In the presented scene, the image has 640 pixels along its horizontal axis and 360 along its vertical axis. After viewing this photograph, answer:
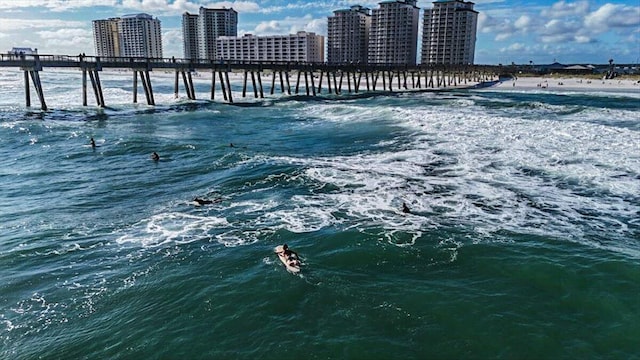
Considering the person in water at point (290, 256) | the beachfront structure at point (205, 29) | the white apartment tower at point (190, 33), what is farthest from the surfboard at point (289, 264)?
the white apartment tower at point (190, 33)

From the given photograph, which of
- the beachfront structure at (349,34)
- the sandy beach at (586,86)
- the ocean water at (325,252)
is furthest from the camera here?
the beachfront structure at (349,34)

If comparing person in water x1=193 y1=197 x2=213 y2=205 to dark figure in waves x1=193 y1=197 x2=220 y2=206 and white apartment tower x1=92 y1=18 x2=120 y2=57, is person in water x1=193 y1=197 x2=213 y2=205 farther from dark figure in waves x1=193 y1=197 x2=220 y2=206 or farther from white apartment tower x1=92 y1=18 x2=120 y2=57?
white apartment tower x1=92 y1=18 x2=120 y2=57

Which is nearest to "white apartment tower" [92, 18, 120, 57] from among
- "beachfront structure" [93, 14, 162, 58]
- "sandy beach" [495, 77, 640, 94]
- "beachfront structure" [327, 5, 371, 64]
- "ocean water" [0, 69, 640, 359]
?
"beachfront structure" [93, 14, 162, 58]

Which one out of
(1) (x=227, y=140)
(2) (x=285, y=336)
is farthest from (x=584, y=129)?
(2) (x=285, y=336)

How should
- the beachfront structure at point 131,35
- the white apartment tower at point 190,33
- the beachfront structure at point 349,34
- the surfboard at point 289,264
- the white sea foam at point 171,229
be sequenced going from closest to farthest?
1. the surfboard at point 289,264
2. the white sea foam at point 171,229
3. the beachfront structure at point 349,34
4. the white apartment tower at point 190,33
5. the beachfront structure at point 131,35

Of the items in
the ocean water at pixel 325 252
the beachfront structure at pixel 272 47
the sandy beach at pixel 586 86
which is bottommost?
the ocean water at pixel 325 252

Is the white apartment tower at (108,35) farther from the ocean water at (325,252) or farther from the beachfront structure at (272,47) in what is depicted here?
the ocean water at (325,252)

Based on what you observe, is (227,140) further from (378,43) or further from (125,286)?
(378,43)
